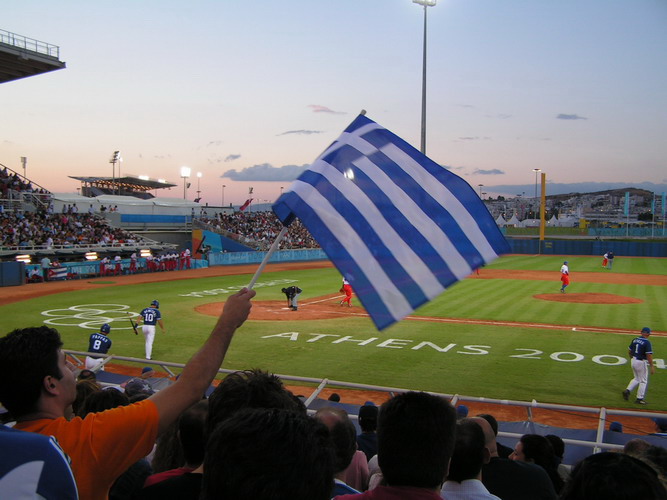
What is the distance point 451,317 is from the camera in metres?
24.0

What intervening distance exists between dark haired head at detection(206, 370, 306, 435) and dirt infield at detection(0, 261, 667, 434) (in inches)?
421

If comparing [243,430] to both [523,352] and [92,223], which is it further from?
[92,223]

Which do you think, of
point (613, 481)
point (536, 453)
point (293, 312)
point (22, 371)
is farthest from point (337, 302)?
point (613, 481)

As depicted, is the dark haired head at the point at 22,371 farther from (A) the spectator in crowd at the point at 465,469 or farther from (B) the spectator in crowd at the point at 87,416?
(A) the spectator in crowd at the point at 465,469

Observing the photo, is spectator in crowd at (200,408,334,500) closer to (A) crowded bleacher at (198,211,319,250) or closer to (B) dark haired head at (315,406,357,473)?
(B) dark haired head at (315,406,357,473)

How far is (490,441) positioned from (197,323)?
759 inches

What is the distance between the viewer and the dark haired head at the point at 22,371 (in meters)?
2.73

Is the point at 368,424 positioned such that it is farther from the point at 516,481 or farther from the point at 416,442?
the point at 416,442

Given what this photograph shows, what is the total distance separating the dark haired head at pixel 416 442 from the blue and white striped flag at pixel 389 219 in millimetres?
1921

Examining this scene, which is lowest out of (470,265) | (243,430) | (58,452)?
(58,452)

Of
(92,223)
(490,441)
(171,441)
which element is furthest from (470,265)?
(92,223)

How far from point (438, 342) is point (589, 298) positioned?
14326 millimetres

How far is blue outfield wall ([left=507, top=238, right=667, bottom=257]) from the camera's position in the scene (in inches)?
2576

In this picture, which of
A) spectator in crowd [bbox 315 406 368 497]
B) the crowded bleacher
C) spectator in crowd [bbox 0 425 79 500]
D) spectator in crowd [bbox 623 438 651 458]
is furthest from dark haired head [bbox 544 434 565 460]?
the crowded bleacher
